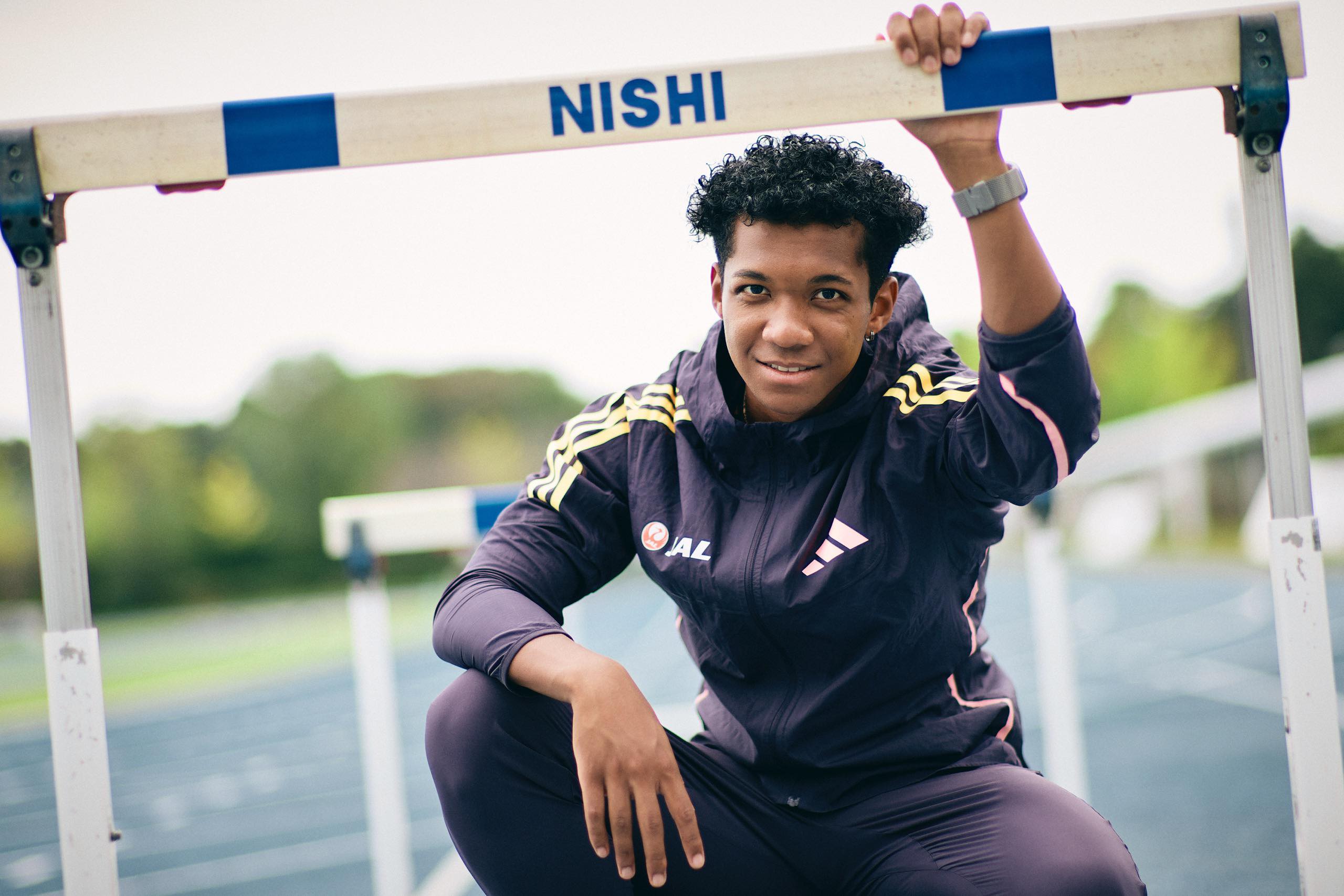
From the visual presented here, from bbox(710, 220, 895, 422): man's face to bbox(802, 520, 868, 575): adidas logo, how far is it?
19 centimetres

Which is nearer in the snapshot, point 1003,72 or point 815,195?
point 1003,72

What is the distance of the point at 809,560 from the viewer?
138 cm

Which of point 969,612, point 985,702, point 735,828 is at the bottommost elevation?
point 735,828

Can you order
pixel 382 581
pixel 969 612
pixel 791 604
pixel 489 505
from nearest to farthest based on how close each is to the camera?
1. pixel 791 604
2. pixel 969 612
3. pixel 382 581
4. pixel 489 505

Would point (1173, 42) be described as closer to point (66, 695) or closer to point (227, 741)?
point (66, 695)

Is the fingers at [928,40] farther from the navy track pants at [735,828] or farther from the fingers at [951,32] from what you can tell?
the navy track pants at [735,828]

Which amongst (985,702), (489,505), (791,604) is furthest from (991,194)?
(489,505)

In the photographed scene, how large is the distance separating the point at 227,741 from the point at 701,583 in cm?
663

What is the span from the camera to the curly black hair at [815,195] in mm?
1408

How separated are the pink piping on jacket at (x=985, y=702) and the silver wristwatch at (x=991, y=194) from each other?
0.65 metres

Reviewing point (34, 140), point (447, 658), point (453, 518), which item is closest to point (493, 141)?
point (34, 140)

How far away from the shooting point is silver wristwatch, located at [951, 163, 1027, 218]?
1123 mm

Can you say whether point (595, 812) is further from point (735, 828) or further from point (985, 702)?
point (985, 702)

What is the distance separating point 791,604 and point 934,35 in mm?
707
